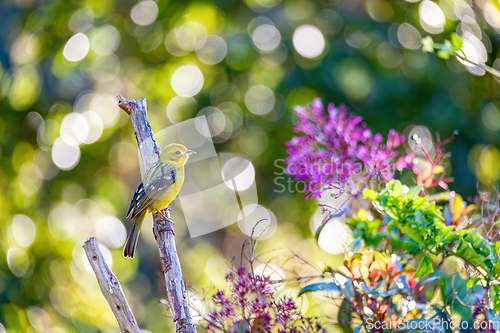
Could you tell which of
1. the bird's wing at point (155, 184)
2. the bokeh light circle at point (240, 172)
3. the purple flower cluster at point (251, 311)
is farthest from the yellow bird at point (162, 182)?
the bokeh light circle at point (240, 172)

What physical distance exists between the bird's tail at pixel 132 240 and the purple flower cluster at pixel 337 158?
57 centimetres

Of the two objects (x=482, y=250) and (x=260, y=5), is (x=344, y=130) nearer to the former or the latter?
(x=482, y=250)

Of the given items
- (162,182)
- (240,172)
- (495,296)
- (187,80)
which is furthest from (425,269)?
(187,80)

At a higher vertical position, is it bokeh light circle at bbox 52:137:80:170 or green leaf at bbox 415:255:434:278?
bokeh light circle at bbox 52:137:80:170

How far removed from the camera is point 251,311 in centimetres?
100

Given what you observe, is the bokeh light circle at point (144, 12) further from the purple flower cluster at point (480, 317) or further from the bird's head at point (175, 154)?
the purple flower cluster at point (480, 317)

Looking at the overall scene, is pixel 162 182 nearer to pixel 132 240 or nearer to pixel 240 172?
pixel 132 240

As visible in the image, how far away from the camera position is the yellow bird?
1.36m

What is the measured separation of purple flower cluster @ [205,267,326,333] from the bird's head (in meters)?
0.40

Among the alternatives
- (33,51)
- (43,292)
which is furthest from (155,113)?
(43,292)

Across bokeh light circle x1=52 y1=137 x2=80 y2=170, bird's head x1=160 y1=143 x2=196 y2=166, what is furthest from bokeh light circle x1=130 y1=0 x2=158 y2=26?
bird's head x1=160 y1=143 x2=196 y2=166

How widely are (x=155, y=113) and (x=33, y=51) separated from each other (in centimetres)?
107

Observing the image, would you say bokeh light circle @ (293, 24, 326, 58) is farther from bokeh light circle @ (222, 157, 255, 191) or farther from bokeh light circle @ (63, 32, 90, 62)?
bokeh light circle @ (63, 32, 90, 62)

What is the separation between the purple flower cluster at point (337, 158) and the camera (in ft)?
3.84
